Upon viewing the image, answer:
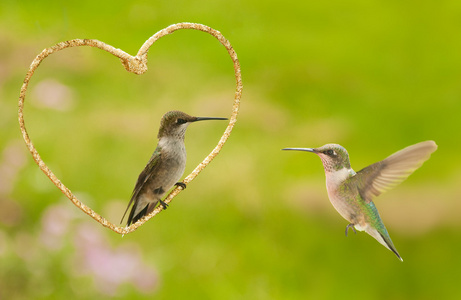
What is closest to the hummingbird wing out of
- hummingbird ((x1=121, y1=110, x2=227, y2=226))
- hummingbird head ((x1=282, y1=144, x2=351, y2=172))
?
hummingbird ((x1=121, y1=110, x2=227, y2=226))

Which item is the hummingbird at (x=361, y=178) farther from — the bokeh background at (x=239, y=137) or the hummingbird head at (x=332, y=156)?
the bokeh background at (x=239, y=137)

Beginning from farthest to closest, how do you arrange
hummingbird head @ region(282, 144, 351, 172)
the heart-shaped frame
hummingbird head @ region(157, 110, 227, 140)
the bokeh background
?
the bokeh background, hummingbird head @ region(157, 110, 227, 140), hummingbird head @ region(282, 144, 351, 172), the heart-shaped frame

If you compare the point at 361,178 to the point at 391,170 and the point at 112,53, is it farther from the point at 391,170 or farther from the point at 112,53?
the point at 112,53

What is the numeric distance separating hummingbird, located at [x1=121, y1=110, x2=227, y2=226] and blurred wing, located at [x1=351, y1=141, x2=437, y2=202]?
1.03 feet

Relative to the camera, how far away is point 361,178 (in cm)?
95

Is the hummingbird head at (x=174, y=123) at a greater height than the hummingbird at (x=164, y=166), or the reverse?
the hummingbird head at (x=174, y=123)

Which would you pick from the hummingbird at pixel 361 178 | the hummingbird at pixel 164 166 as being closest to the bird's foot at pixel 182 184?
the hummingbird at pixel 164 166

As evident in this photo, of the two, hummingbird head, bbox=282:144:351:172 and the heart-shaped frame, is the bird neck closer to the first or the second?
hummingbird head, bbox=282:144:351:172

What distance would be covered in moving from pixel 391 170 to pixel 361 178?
62 millimetres

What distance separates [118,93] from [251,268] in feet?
3.71

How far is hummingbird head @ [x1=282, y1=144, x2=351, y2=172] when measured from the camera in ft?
2.91

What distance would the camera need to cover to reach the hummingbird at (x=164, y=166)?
3.34 feet

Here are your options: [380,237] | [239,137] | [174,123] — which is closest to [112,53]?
[174,123]

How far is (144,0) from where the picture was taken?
126 inches
